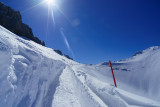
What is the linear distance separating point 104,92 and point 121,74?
20.2ft

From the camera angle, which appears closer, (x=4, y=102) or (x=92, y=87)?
(x=4, y=102)

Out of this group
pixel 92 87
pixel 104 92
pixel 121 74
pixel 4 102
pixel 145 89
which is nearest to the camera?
pixel 4 102

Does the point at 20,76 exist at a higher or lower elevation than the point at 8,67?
lower

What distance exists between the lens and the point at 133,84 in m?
7.57

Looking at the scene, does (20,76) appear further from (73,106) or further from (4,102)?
(73,106)

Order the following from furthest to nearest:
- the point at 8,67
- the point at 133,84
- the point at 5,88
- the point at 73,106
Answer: the point at 133,84
the point at 73,106
the point at 8,67
the point at 5,88

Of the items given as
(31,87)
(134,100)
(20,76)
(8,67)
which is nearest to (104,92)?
(134,100)

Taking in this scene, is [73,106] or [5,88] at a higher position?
[5,88]

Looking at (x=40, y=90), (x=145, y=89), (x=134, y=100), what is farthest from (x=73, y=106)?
(x=145, y=89)

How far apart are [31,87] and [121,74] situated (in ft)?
32.8

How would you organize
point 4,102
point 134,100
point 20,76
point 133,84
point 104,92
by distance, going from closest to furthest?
point 4,102 → point 20,76 → point 134,100 → point 104,92 → point 133,84

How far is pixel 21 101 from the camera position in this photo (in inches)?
103

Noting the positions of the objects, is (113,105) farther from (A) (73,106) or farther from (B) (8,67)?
(B) (8,67)

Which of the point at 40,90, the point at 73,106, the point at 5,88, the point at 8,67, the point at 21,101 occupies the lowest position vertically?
the point at 73,106
